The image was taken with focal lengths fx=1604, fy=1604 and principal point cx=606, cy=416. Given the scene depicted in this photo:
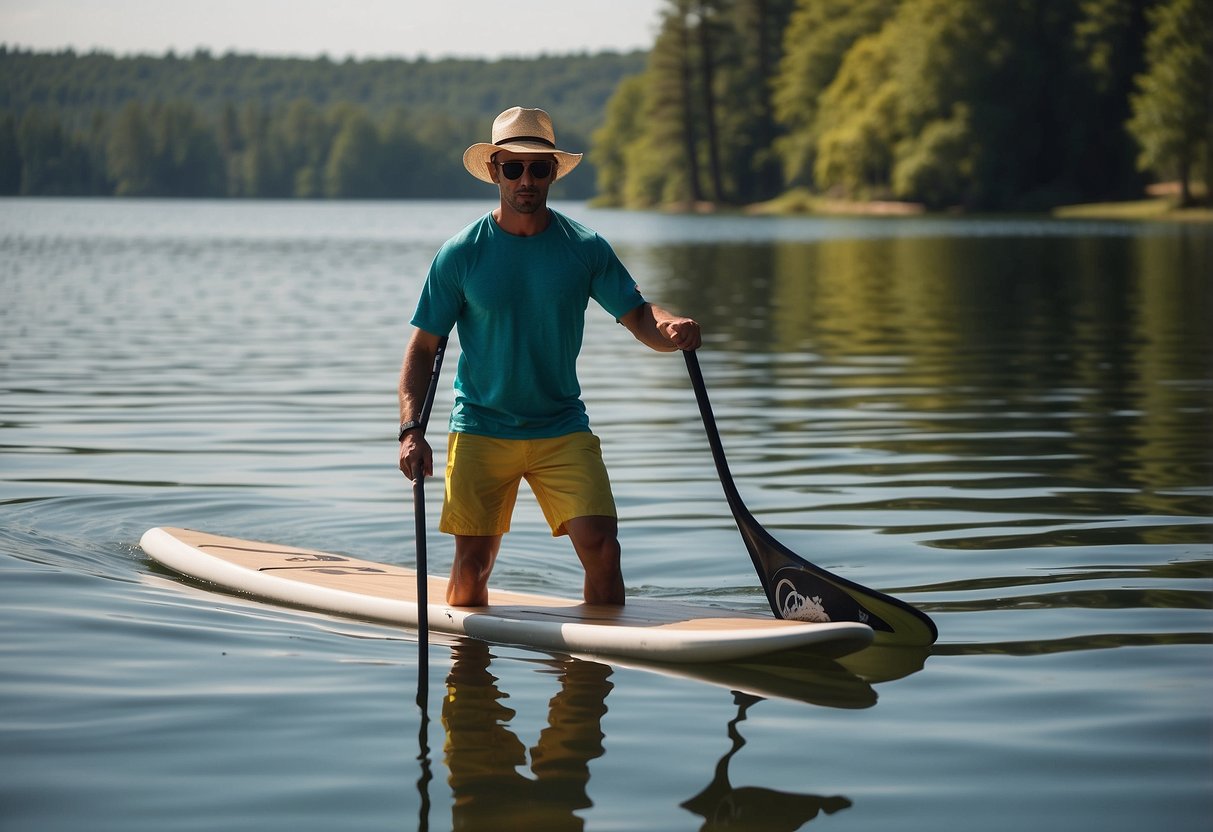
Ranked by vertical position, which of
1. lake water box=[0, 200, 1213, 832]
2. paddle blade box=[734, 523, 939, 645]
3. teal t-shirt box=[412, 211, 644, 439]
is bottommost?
lake water box=[0, 200, 1213, 832]

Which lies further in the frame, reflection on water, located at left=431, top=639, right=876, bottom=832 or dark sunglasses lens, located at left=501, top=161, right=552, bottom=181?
dark sunglasses lens, located at left=501, top=161, right=552, bottom=181

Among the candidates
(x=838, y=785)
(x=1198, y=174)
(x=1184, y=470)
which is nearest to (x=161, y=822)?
(x=838, y=785)

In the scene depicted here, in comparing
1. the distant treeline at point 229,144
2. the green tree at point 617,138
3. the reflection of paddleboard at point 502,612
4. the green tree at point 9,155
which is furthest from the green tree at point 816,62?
the reflection of paddleboard at point 502,612

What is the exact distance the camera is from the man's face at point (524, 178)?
18.2ft

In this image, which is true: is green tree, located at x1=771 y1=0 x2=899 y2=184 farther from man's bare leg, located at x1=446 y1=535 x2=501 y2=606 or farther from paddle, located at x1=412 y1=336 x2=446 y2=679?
paddle, located at x1=412 y1=336 x2=446 y2=679

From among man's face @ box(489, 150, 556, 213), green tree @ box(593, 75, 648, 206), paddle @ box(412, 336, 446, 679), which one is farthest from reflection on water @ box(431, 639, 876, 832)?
green tree @ box(593, 75, 648, 206)

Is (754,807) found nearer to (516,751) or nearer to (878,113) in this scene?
(516,751)

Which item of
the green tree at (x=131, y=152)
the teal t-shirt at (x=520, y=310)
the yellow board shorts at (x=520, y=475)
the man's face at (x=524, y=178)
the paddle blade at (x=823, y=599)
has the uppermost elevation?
the green tree at (x=131, y=152)

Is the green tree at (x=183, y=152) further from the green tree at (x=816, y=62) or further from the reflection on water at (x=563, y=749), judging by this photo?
the reflection on water at (x=563, y=749)

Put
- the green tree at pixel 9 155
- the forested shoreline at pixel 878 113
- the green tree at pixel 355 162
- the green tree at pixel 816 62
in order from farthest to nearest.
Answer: the green tree at pixel 355 162
the green tree at pixel 9 155
the green tree at pixel 816 62
the forested shoreline at pixel 878 113

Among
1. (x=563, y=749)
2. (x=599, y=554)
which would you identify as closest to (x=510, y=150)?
(x=599, y=554)

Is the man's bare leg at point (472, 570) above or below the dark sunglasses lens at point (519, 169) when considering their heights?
below

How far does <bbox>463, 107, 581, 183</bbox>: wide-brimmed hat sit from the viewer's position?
5551mm

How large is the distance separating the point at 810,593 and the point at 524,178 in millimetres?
1769
